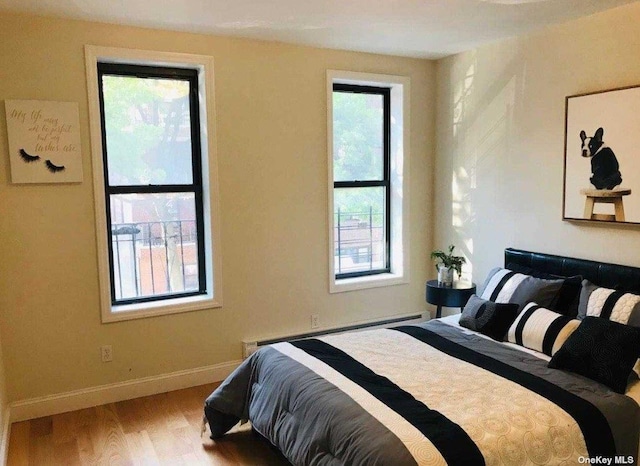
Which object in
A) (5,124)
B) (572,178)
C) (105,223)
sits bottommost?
(105,223)

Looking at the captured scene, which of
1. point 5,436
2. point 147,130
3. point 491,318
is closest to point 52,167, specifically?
point 147,130

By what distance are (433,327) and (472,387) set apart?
0.92m

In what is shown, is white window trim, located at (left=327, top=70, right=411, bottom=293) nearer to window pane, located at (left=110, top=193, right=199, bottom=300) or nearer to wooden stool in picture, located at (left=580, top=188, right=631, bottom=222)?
window pane, located at (left=110, top=193, right=199, bottom=300)

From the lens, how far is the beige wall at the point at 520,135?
3211 mm

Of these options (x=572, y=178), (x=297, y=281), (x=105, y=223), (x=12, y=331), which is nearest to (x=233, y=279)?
(x=297, y=281)

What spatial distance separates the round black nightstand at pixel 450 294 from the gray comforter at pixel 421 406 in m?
0.95

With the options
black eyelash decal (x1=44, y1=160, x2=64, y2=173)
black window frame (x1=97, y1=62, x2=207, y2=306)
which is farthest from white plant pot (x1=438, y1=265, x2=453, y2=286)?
black eyelash decal (x1=44, y1=160, x2=64, y2=173)

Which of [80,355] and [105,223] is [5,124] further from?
[80,355]

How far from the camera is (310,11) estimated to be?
3154 millimetres

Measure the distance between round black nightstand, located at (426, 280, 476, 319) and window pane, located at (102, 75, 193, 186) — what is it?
6.63 ft

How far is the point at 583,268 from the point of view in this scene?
129 inches

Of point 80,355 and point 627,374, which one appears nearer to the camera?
point 627,374

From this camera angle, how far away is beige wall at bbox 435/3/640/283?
10.5ft

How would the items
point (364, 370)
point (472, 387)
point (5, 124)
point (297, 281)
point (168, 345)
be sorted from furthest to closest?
1. point (297, 281)
2. point (168, 345)
3. point (5, 124)
4. point (364, 370)
5. point (472, 387)
